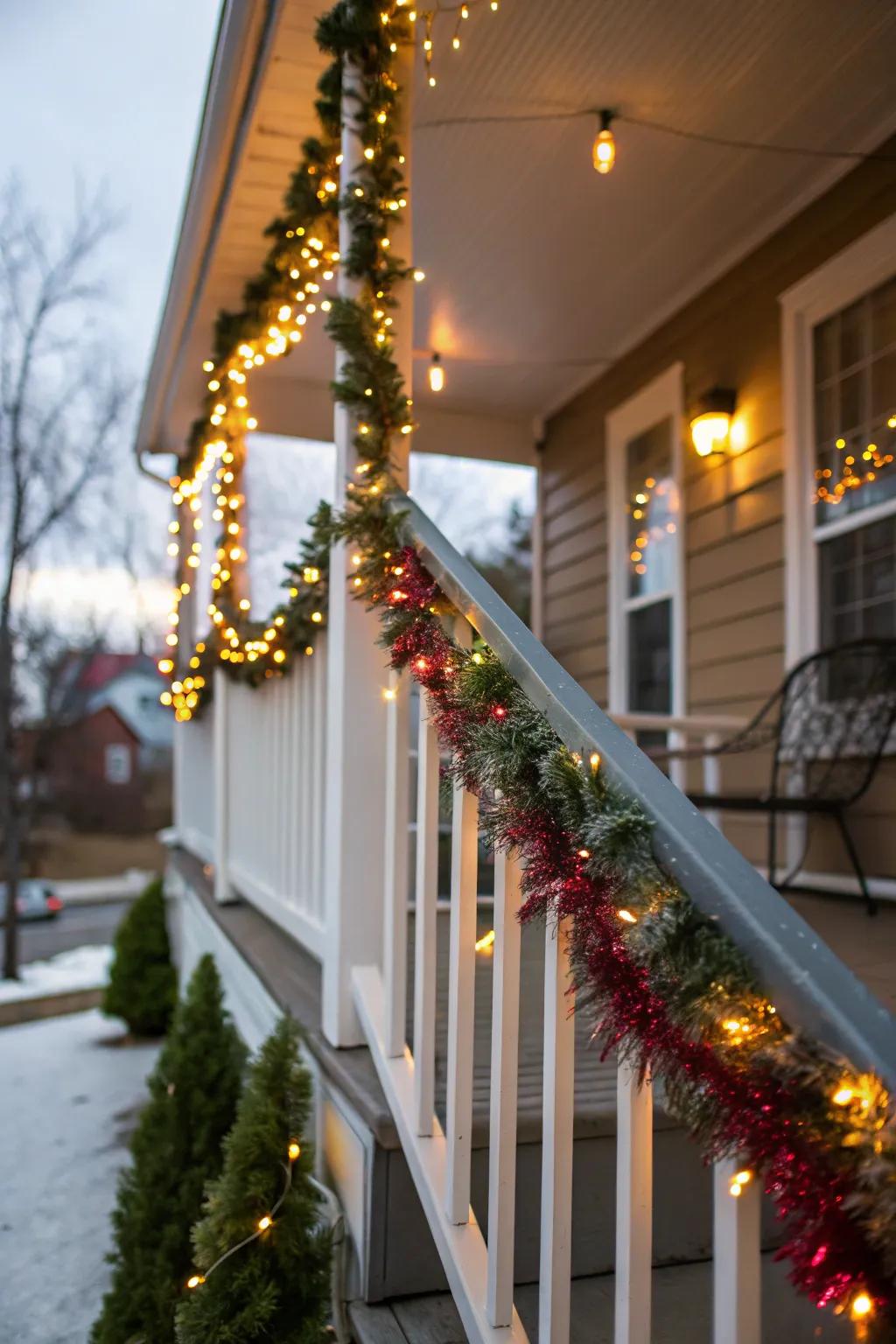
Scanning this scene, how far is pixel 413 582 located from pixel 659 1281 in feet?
3.77

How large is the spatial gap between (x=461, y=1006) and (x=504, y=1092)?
0.57 ft

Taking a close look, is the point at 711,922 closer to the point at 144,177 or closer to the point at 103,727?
the point at 144,177

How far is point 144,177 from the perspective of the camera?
1496 cm

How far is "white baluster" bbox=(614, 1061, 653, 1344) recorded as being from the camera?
104cm

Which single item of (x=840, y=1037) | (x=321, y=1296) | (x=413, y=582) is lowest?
(x=321, y=1296)

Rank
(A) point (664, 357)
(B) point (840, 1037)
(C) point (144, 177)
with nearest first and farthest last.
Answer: (B) point (840, 1037) < (A) point (664, 357) < (C) point (144, 177)

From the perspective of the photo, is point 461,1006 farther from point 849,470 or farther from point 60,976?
point 60,976

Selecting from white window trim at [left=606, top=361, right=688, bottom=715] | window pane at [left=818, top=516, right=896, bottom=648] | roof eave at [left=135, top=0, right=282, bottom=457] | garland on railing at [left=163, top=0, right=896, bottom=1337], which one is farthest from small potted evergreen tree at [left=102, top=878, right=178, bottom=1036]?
garland on railing at [left=163, top=0, right=896, bottom=1337]

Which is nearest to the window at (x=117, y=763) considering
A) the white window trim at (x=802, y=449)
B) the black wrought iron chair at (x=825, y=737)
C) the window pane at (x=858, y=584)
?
the black wrought iron chair at (x=825, y=737)

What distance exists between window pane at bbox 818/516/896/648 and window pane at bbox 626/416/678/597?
103cm

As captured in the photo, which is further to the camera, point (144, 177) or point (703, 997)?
point (144, 177)

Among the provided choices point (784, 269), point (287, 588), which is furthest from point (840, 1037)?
point (784, 269)

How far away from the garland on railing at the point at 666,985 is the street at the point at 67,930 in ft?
44.1

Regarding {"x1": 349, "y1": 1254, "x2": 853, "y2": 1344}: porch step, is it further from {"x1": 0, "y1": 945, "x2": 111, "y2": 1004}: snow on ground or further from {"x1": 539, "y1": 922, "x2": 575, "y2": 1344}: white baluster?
{"x1": 0, "y1": 945, "x2": 111, "y2": 1004}: snow on ground
